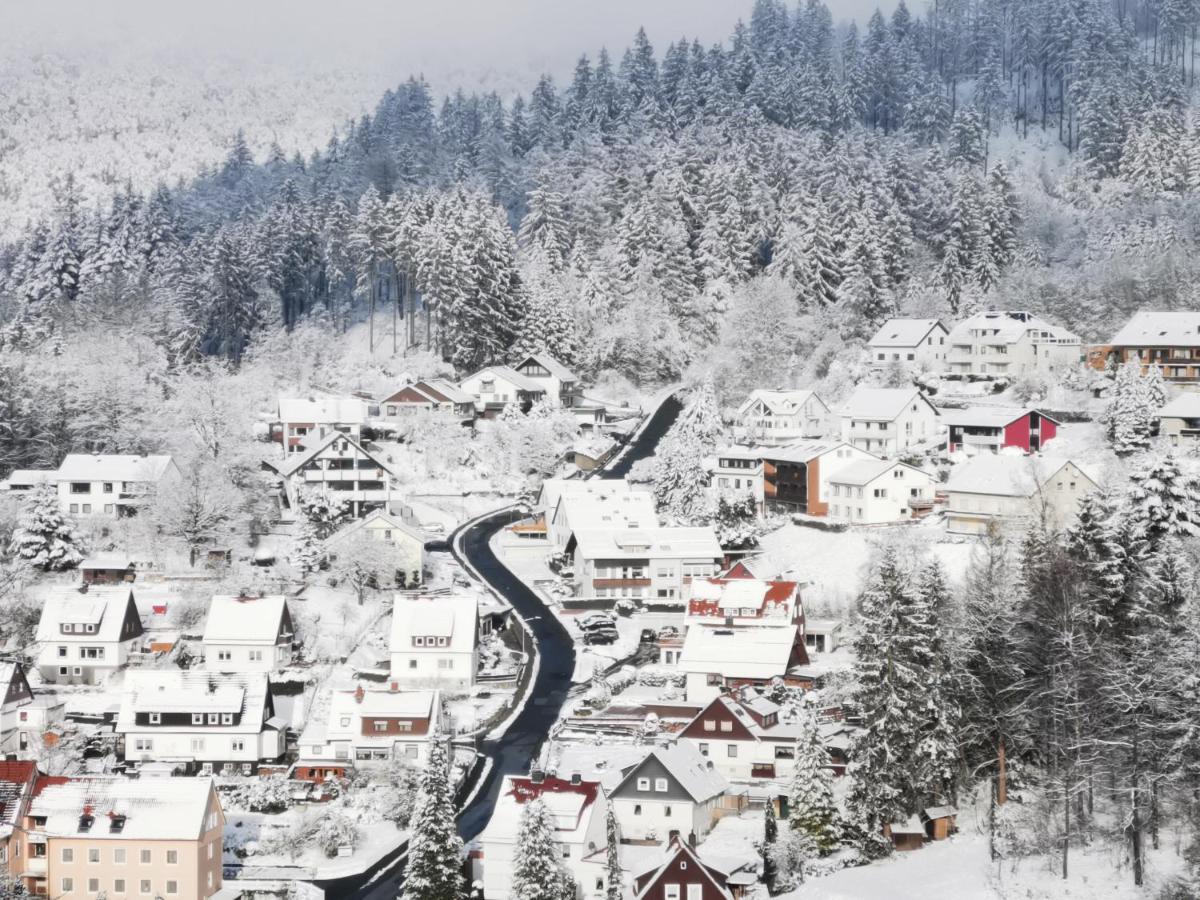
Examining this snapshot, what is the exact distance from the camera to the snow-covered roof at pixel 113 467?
7719 cm

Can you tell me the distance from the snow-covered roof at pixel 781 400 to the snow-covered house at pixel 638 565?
51.4 ft

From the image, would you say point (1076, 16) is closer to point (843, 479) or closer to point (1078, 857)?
point (843, 479)

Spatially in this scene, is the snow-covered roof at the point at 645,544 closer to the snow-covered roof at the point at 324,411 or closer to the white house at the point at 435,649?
the white house at the point at 435,649

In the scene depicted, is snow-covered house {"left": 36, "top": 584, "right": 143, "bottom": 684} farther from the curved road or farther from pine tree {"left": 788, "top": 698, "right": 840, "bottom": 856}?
pine tree {"left": 788, "top": 698, "right": 840, "bottom": 856}

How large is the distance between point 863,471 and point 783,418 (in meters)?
12.3

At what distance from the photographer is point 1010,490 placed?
68188 mm

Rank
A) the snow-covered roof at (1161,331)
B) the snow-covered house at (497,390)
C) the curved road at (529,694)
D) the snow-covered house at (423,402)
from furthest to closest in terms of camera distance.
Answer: the snow-covered house at (497,390) → the snow-covered house at (423,402) → the snow-covered roof at (1161,331) → the curved road at (529,694)

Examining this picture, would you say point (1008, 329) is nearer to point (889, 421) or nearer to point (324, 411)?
point (889, 421)

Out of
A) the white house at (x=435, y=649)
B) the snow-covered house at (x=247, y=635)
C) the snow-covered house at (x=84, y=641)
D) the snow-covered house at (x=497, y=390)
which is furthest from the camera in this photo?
the snow-covered house at (x=497, y=390)

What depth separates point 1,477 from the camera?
277 ft

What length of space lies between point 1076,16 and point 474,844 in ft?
348

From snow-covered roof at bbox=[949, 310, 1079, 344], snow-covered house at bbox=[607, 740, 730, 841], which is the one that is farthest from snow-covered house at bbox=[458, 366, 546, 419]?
snow-covered house at bbox=[607, 740, 730, 841]

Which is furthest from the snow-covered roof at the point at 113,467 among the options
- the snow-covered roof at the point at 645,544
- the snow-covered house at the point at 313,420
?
the snow-covered roof at the point at 645,544

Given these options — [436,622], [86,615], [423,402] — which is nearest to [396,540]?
[436,622]
